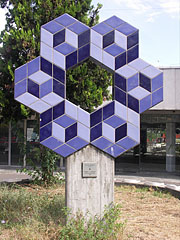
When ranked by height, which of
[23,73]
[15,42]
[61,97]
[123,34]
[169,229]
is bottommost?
Result: [169,229]

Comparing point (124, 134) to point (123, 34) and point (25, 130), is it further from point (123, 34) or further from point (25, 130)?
point (25, 130)

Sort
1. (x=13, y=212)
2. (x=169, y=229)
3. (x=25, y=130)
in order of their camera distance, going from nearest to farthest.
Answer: (x=169, y=229) → (x=13, y=212) → (x=25, y=130)

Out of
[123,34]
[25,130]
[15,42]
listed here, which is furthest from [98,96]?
[25,130]

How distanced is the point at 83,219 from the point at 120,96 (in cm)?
174

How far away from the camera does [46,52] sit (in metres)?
4.63

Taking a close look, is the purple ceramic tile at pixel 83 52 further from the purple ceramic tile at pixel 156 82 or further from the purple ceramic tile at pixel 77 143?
the purple ceramic tile at pixel 77 143

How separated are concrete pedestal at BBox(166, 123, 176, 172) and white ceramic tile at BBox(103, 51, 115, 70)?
34.9ft

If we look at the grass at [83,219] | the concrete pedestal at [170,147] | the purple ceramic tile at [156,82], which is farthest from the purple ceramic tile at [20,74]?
the concrete pedestal at [170,147]

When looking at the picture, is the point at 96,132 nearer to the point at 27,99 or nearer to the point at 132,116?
the point at 132,116

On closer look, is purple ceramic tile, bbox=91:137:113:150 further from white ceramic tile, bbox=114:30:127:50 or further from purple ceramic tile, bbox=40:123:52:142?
white ceramic tile, bbox=114:30:127:50

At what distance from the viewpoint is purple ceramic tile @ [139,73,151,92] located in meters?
4.70

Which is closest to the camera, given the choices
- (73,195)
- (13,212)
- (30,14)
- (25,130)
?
(73,195)

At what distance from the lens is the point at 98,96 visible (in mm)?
8875

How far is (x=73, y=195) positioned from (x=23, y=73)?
71.4 inches
